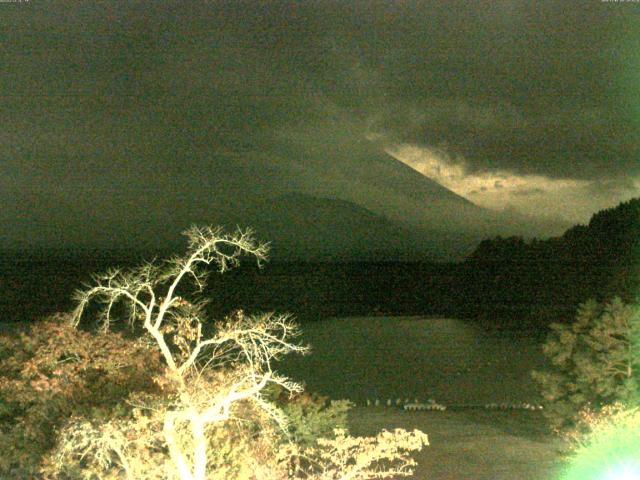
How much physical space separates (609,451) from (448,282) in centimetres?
9025

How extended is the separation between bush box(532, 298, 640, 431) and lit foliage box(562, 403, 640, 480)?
3094 millimetres

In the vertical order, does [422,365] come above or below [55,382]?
below

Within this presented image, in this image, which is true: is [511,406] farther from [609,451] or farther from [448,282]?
[448,282]

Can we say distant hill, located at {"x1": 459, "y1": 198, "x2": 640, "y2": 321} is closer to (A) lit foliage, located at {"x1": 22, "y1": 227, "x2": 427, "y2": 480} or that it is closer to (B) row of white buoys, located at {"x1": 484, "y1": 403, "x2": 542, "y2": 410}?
(B) row of white buoys, located at {"x1": 484, "y1": 403, "x2": 542, "y2": 410}

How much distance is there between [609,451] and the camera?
40.4 feet

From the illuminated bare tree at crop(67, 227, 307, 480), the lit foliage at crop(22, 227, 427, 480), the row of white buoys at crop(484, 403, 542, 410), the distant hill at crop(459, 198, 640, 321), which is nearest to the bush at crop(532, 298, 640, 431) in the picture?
the row of white buoys at crop(484, 403, 542, 410)

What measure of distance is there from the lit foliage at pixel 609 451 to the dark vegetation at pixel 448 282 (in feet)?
118

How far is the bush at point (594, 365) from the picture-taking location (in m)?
16.9

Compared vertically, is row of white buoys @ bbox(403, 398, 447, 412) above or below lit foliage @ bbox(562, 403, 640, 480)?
below

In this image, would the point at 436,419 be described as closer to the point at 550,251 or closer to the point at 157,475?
the point at 157,475

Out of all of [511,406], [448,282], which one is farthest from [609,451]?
[448,282]

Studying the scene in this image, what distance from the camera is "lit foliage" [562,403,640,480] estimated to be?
11.6 metres

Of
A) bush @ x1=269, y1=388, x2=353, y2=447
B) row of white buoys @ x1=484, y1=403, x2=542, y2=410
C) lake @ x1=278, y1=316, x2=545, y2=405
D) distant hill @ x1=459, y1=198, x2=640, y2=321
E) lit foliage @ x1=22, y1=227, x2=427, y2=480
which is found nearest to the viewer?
lit foliage @ x1=22, y1=227, x2=427, y2=480

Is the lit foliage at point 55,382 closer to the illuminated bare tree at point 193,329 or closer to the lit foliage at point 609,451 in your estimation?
the illuminated bare tree at point 193,329
